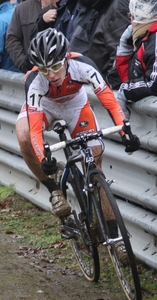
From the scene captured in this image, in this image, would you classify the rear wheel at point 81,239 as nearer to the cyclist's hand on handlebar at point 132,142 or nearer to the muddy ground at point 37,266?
the muddy ground at point 37,266

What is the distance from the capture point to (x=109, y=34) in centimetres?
707

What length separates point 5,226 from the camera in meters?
8.17

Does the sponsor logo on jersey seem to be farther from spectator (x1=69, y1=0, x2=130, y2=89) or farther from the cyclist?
spectator (x1=69, y1=0, x2=130, y2=89)

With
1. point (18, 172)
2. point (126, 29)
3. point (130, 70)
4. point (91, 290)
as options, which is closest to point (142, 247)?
point (91, 290)

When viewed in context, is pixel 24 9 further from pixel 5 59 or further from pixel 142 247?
pixel 142 247

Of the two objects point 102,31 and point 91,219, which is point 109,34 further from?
point 91,219

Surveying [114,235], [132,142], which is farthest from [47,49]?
[114,235]

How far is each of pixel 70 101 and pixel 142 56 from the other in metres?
0.87

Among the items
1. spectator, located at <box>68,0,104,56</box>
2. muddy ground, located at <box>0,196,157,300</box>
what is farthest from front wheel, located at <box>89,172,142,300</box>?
spectator, located at <box>68,0,104,56</box>

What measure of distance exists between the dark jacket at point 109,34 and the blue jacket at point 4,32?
8.04ft

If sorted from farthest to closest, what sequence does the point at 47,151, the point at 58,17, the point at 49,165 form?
the point at 58,17 → the point at 49,165 → the point at 47,151

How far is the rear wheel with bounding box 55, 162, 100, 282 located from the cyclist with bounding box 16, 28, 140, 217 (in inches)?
5.9

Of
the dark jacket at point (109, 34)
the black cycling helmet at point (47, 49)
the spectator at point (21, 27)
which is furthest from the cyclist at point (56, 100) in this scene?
the spectator at point (21, 27)

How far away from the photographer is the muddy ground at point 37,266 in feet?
20.1
